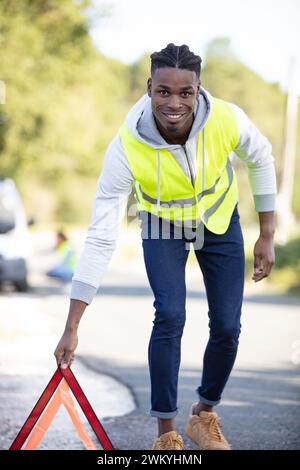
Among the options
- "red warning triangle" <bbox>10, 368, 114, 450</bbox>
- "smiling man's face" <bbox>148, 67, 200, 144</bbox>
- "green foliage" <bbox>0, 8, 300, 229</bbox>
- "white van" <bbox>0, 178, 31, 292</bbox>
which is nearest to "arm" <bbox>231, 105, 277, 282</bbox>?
"smiling man's face" <bbox>148, 67, 200, 144</bbox>

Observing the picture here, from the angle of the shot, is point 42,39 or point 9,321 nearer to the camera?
point 9,321

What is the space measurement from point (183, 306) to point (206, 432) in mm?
742

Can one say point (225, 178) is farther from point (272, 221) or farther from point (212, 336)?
point (212, 336)

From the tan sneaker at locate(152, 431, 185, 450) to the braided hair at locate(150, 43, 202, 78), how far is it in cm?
165

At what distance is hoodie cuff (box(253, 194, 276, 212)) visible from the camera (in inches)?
177

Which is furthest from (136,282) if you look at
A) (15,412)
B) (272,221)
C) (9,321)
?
(272,221)

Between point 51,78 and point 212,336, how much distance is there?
1916 centimetres

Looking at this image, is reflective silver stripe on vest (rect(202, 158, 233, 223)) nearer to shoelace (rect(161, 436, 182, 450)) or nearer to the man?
the man

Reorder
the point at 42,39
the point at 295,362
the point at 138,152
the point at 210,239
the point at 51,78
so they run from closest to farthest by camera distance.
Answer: the point at 138,152 → the point at 210,239 → the point at 295,362 → the point at 42,39 → the point at 51,78

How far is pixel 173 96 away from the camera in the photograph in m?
4.04

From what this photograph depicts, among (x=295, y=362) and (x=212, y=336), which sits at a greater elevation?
(x=212, y=336)

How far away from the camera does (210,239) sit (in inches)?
175

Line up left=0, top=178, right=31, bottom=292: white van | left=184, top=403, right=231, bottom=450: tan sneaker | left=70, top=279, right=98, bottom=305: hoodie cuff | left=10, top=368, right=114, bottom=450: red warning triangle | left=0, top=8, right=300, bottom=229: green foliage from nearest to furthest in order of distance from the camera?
left=10, top=368, right=114, bottom=450: red warning triangle
left=70, top=279, right=98, bottom=305: hoodie cuff
left=184, top=403, right=231, bottom=450: tan sneaker
left=0, top=178, right=31, bottom=292: white van
left=0, top=8, right=300, bottom=229: green foliage

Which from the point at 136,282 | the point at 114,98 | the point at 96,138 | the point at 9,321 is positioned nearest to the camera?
the point at 9,321
